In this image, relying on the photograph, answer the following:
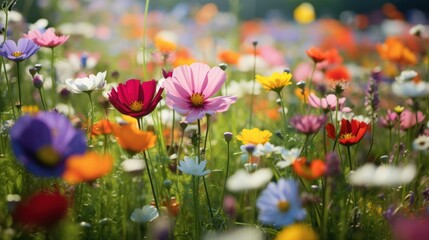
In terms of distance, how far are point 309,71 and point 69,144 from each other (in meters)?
2.11

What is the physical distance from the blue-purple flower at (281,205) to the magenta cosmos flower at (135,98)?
1.20 ft

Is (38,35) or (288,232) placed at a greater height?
(38,35)

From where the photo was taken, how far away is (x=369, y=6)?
860cm

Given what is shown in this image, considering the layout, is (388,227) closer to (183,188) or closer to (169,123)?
(183,188)

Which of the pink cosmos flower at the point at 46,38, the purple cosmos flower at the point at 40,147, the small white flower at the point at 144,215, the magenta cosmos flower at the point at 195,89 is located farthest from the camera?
the pink cosmos flower at the point at 46,38

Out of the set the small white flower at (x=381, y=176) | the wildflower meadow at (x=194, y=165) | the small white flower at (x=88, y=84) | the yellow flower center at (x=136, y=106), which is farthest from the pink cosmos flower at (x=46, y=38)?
the small white flower at (x=381, y=176)

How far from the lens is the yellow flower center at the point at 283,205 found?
843 mm

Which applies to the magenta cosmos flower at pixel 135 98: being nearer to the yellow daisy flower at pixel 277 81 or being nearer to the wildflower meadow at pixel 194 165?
the wildflower meadow at pixel 194 165

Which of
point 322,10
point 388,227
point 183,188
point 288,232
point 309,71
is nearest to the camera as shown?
point 288,232

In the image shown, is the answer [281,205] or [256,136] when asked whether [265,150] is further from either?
[281,205]

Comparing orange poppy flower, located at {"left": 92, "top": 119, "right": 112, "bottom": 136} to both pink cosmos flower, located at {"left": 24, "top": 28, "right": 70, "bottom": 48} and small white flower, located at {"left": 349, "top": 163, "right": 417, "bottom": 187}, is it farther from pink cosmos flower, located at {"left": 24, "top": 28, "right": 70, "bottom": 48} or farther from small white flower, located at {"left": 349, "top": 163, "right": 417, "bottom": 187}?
small white flower, located at {"left": 349, "top": 163, "right": 417, "bottom": 187}

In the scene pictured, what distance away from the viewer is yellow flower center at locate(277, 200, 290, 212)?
2.77 feet

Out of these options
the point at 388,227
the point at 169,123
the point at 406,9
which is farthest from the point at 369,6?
the point at 388,227

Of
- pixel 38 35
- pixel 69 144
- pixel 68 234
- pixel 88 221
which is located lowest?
pixel 88 221
